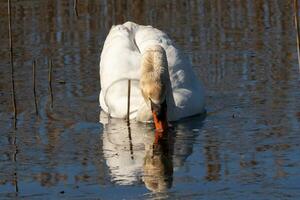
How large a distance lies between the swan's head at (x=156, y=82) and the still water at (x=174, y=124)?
0.77ft

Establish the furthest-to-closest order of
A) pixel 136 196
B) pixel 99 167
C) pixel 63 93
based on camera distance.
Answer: pixel 63 93 → pixel 99 167 → pixel 136 196

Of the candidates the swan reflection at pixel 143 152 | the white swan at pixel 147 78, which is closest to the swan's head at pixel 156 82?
the white swan at pixel 147 78

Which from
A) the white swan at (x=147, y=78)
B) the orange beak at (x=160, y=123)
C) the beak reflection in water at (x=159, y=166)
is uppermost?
the white swan at (x=147, y=78)

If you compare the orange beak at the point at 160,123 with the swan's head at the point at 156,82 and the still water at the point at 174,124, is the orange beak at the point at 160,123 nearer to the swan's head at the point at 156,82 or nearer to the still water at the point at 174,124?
the swan's head at the point at 156,82

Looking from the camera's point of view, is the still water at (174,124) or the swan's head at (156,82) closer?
the still water at (174,124)

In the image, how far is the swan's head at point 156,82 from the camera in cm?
1064

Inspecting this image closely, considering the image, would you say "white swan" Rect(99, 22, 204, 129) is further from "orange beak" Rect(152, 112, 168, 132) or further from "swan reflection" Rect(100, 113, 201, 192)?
"swan reflection" Rect(100, 113, 201, 192)

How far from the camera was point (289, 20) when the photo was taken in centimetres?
1535

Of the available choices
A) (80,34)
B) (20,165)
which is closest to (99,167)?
(20,165)

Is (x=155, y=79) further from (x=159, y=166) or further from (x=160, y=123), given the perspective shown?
(x=159, y=166)

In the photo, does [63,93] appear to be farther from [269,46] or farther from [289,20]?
[289,20]

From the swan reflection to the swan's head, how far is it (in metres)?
0.17

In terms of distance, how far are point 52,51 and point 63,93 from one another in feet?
7.54

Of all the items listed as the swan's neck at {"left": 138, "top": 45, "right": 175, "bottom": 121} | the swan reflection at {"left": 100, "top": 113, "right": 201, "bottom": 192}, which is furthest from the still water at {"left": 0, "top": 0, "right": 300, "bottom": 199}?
the swan's neck at {"left": 138, "top": 45, "right": 175, "bottom": 121}
